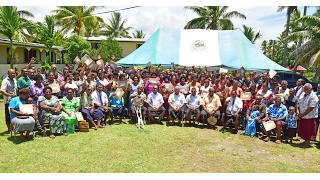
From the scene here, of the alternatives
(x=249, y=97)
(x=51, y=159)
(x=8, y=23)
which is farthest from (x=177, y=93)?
(x=8, y=23)

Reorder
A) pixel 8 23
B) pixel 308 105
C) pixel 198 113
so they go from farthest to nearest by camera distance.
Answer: pixel 8 23 < pixel 198 113 < pixel 308 105

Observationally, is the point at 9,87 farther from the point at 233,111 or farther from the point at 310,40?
the point at 310,40

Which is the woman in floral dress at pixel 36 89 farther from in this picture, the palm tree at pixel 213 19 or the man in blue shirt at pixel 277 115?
the palm tree at pixel 213 19

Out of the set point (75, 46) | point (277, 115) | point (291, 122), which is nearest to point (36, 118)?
point (277, 115)

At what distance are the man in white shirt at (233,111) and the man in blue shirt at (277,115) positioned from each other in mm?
773

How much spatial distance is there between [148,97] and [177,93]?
92 centimetres

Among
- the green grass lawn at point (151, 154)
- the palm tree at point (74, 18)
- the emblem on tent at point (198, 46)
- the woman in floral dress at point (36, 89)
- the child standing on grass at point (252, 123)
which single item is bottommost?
the green grass lawn at point (151, 154)

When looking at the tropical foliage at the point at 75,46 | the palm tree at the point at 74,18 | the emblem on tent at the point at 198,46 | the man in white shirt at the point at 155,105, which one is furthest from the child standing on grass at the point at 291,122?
the palm tree at the point at 74,18

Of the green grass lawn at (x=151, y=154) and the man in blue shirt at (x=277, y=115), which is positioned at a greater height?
the man in blue shirt at (x=277, y=115)

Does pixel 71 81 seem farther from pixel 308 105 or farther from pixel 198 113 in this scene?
pixel 308 105

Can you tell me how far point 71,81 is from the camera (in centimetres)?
749

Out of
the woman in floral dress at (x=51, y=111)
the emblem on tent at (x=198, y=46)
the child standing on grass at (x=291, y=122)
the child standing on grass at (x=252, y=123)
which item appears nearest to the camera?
the woman in floral dress at (x=51, y=111)

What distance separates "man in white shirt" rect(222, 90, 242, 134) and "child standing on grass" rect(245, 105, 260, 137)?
0.34 metres

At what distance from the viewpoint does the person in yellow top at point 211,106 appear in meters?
7.86
